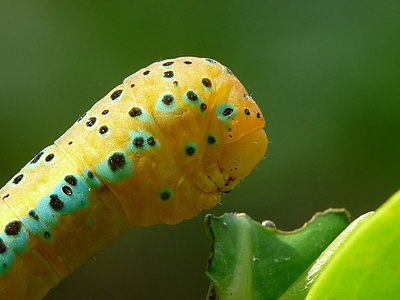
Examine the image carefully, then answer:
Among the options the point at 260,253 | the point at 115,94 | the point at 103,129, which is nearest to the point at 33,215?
the point at 103,129

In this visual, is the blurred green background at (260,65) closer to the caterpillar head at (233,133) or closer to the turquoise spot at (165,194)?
the caterpillar head at (233,133)

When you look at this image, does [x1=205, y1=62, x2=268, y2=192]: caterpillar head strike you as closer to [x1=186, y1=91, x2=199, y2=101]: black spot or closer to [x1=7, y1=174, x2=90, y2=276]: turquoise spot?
[x1=186, y1=91, x2=199, y2=101]: black spot

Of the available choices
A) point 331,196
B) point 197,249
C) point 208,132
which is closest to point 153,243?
point 197,249

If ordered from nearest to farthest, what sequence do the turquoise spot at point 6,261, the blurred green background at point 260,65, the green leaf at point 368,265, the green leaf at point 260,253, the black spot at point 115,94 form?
the green leaf at point 368,265, the green leaf at point 260,253, the turquoise spot at point 6,261, the black spot at point 115,94, the blurred green background at point 260,65

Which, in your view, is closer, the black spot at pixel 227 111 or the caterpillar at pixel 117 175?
the caterpillar at pixel 117 175

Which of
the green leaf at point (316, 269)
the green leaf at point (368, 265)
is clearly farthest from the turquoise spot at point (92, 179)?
the green leaf at point (368, 265)

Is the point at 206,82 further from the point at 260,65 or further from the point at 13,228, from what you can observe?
the point at 260,65

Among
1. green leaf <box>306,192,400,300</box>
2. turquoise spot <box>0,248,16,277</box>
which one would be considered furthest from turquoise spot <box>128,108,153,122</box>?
green leaf <box>306,192,400,300</box>
